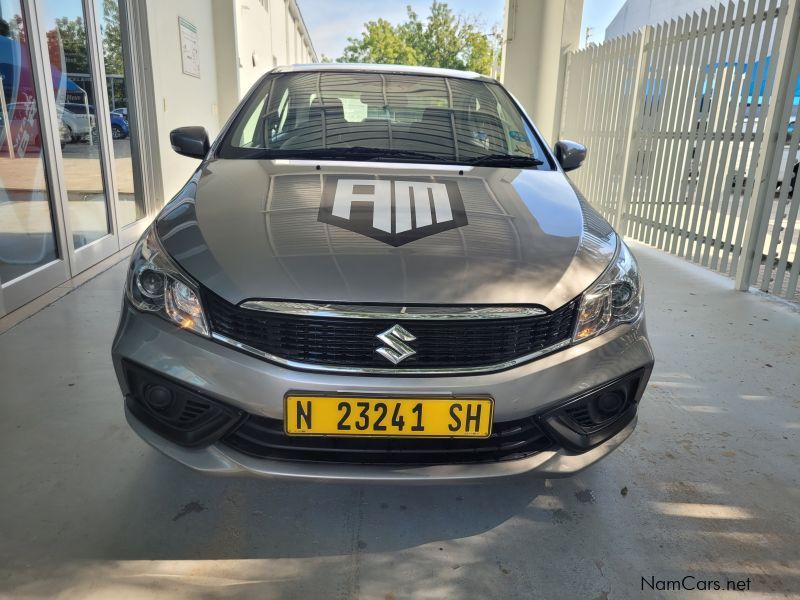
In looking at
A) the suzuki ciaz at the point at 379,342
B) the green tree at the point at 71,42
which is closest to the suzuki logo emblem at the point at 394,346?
the suzuki ciaz at the point at 379,342

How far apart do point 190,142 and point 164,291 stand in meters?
1.18

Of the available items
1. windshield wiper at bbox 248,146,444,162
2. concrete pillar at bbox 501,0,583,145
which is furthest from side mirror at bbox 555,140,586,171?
concrete pillar at bbox 501,0,583,145

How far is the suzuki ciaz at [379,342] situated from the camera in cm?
135

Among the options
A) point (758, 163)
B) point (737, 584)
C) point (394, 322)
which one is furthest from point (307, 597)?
point (758, 163)

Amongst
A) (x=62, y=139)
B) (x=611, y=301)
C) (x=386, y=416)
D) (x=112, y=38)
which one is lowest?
(x=386, y=416)

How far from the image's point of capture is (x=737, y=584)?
150 centimetres

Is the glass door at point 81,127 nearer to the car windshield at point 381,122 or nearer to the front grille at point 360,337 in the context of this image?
the car windshield at point 381,122

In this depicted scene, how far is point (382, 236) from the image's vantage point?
1560mm

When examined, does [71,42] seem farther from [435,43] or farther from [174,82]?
[435,43]

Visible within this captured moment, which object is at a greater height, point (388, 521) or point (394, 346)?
point (394, 346)

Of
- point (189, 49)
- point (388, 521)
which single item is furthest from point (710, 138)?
point (189, 49)

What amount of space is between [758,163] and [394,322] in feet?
12.1

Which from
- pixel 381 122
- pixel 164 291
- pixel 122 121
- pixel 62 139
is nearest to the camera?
pixel 164 291

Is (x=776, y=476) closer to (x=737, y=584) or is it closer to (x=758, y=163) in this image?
(x=737, y=584)
